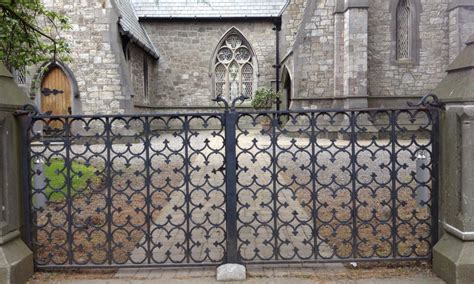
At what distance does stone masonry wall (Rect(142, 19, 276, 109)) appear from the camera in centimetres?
2639

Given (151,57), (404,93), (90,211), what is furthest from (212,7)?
(90,211)

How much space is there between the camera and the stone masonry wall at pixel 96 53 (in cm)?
1856

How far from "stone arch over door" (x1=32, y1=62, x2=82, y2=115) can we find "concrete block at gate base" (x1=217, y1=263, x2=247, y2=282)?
1569 centimetres

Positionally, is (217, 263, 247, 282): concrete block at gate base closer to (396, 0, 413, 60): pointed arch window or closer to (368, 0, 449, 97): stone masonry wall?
(368, 0, 449, 97): stone masonry wall

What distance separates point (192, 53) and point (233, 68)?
2.48m

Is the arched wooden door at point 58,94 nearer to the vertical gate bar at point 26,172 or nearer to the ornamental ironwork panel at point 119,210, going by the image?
the ornamental ironwork panel at point 119,210

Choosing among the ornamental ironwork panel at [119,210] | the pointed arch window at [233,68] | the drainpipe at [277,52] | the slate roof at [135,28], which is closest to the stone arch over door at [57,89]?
the slate roof at [135,28]

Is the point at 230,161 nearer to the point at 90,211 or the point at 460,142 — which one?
the point at 460,142

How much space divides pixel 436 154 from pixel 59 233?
4836 millimetres

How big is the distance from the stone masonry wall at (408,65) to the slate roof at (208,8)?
7.42m

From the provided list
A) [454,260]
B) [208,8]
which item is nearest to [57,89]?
[208,8]

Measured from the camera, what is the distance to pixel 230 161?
4.81 m

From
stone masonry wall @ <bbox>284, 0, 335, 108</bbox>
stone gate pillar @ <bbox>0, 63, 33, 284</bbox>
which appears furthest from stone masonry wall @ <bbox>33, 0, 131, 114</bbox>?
stone gate pillar @ <bbox>0, 63, 33, 284</bbox>

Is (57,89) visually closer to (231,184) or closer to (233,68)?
(233,68)
